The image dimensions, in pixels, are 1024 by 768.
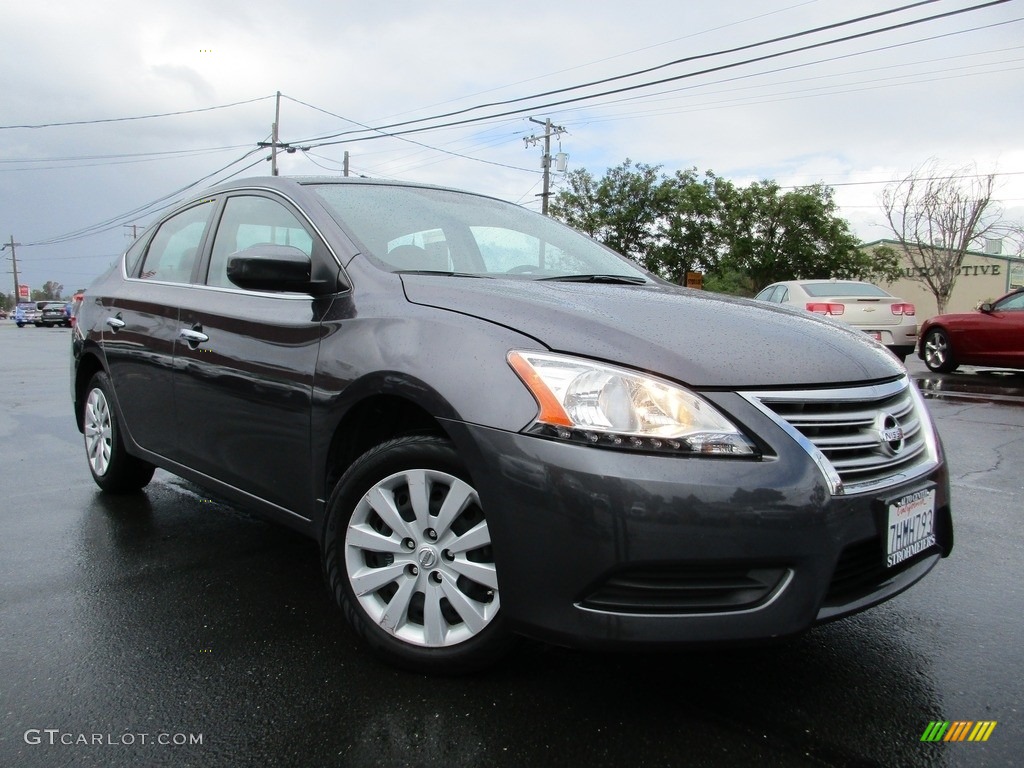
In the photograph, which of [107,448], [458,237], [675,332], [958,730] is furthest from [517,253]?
[107,448]

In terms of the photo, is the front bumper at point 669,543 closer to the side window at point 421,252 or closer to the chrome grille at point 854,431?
the chrome grille at point 854,431

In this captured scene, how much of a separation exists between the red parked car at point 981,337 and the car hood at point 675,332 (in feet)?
32.7

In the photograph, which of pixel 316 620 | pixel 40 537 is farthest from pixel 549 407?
pixel 40 537

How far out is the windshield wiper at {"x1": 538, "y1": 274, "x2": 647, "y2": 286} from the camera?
9.59 feet

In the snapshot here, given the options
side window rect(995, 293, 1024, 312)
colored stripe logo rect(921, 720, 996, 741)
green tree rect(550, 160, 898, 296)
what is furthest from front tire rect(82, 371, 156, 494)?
green tree rect(550, 160, 898, 296)

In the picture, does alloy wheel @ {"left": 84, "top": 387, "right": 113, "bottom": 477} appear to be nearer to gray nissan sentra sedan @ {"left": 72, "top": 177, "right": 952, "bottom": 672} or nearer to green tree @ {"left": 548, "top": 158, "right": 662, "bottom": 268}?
gray nissan sentra sedan @ {"left": 72, "top": 177, "right": 952, "bottom": 672}

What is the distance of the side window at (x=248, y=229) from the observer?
9.91ft

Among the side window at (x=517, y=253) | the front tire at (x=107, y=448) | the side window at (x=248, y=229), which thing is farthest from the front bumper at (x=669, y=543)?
the front tire at (x=107, y=448)

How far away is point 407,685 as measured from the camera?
7.30 feet

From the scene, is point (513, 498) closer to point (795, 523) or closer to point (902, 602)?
point (795, 523)

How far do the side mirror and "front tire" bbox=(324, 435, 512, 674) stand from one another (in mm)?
697

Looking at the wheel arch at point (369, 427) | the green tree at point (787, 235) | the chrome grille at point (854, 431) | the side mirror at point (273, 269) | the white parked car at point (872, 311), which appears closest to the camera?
the chrome grille at point (854, 431)

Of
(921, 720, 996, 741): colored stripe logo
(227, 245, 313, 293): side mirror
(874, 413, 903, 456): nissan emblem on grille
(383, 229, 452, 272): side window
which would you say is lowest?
(921, 720, 996, 741): colored stripe logo

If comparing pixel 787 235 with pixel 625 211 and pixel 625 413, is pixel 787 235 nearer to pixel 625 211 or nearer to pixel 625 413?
pixel 625 211
